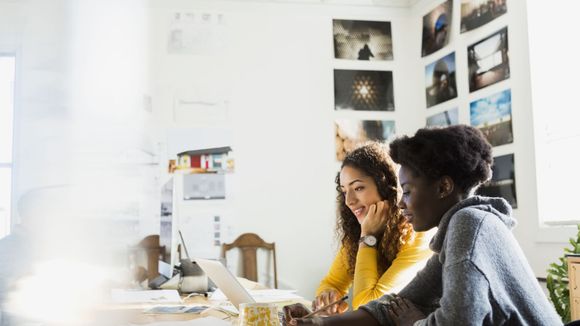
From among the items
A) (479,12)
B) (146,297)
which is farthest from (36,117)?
(479,12)

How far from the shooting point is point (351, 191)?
1.98 metres

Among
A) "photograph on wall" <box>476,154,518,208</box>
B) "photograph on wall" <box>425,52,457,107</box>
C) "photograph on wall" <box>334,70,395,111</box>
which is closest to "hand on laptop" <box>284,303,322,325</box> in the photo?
"photograph on wall" <box>476,154,518,208</box>

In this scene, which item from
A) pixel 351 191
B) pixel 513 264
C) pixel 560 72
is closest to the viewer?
pixel 513 264

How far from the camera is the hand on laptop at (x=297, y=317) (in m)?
1.27

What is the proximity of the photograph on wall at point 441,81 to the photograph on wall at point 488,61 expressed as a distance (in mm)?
220

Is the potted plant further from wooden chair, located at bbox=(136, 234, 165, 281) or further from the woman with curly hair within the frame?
wooden chair, located at bbox=(136, 234, 165, 281)

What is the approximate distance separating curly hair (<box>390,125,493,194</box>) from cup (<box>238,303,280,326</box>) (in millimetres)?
427

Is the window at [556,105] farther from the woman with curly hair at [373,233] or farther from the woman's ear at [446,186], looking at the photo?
the woman's ear at [446,186]

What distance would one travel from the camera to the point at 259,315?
954 mm

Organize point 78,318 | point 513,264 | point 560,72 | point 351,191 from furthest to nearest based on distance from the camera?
point 560,72
point 351,191
point 78,318
point 513,264

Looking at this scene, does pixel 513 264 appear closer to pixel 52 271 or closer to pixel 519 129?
pixel 52 271

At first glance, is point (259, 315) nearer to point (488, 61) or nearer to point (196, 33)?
point (488, 61)

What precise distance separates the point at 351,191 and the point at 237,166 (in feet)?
8.07

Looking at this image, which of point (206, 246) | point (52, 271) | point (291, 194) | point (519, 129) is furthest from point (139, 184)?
point (52, 271)
